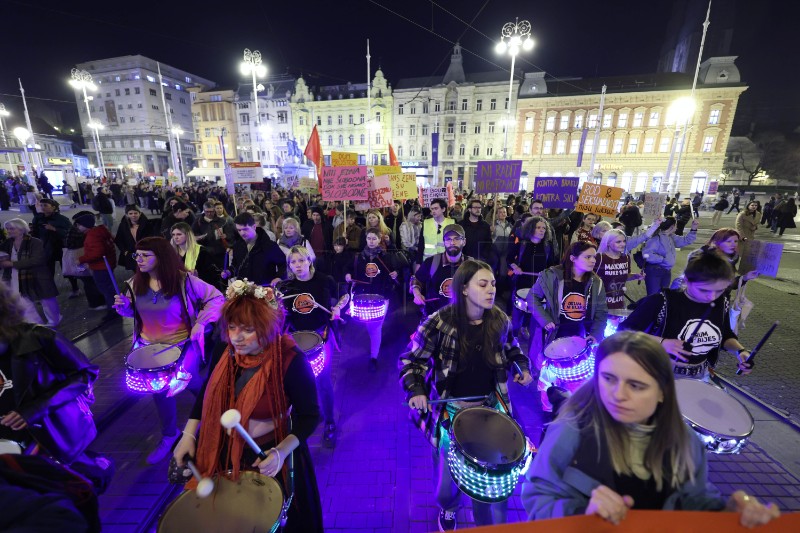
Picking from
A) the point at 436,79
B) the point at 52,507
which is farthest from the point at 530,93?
the point at 52,507

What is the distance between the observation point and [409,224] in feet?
28.2

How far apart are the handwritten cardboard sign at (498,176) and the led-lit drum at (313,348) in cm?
720

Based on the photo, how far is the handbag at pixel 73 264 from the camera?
7145mm

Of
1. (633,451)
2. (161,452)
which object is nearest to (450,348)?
(633,451)

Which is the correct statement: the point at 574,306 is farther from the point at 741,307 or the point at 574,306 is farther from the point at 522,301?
the point at 741,307

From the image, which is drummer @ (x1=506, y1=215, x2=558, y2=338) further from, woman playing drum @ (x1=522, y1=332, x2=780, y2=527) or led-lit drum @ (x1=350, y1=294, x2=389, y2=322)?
woman playing drum @ (x1=522, y1=332, x2=780, y2=527)

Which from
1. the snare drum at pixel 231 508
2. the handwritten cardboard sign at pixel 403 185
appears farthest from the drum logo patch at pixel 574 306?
the handwritten cardboard sign at pixel 403 185

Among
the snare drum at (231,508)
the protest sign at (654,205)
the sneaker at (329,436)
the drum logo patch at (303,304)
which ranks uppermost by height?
the protest sign at (654,205)

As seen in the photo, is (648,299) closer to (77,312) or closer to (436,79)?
(77,312)

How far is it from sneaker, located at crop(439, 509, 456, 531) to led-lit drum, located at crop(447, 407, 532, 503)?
966 mm

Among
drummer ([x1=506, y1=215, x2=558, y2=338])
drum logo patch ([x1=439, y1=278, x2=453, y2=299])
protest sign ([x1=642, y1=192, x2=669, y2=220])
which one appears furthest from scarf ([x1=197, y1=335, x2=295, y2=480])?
protest sign ([x1=642, y1=192, x2=669, y2=220])

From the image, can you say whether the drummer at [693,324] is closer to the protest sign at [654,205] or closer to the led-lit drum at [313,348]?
the led-lit drum at [313,348]

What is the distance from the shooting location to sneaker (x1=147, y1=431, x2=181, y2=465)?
12.0 feet

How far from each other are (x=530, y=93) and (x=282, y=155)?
40682 millimetres
